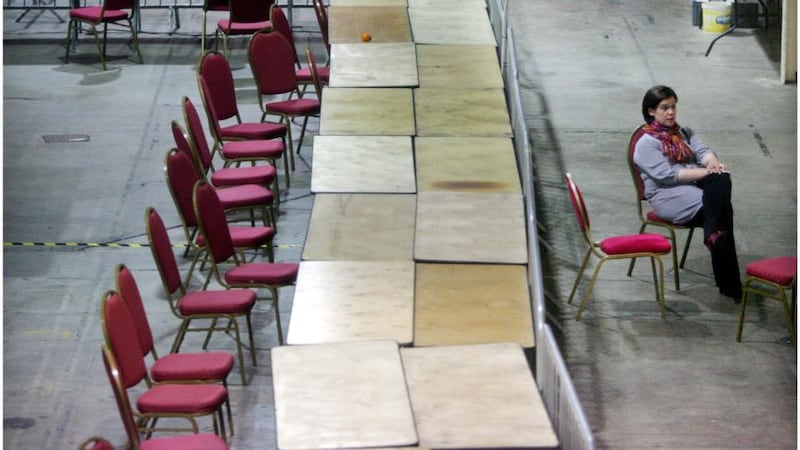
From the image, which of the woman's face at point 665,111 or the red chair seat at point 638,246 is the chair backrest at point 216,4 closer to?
the woman's face at point 665,111

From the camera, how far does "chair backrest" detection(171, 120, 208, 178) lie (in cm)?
829

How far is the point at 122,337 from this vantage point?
5820 millimetres

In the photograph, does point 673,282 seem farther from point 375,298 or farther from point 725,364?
point 375,298

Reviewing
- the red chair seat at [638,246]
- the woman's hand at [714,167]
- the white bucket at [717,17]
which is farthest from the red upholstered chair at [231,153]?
the white bucket at [717,17]

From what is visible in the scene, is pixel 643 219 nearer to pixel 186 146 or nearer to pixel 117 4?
pixel 186 146

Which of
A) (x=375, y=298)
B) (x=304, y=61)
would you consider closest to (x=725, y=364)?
(x=375, y=298)

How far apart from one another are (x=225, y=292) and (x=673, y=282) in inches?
109

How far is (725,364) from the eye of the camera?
7094mm

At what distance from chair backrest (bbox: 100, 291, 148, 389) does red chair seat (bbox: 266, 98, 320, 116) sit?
416 cm

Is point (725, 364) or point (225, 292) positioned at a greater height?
point (225, 292)

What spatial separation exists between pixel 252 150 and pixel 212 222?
1901mm

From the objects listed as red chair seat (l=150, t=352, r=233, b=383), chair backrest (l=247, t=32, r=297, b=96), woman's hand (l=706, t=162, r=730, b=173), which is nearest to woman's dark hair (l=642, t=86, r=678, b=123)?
woman's hand (l=706, t=162, r=730, b=173)

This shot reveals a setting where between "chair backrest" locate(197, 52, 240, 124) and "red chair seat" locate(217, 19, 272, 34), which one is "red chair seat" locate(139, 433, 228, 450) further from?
"red chair seat" locate(217, 19, 272, 34)

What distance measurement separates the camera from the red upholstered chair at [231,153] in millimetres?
8484
